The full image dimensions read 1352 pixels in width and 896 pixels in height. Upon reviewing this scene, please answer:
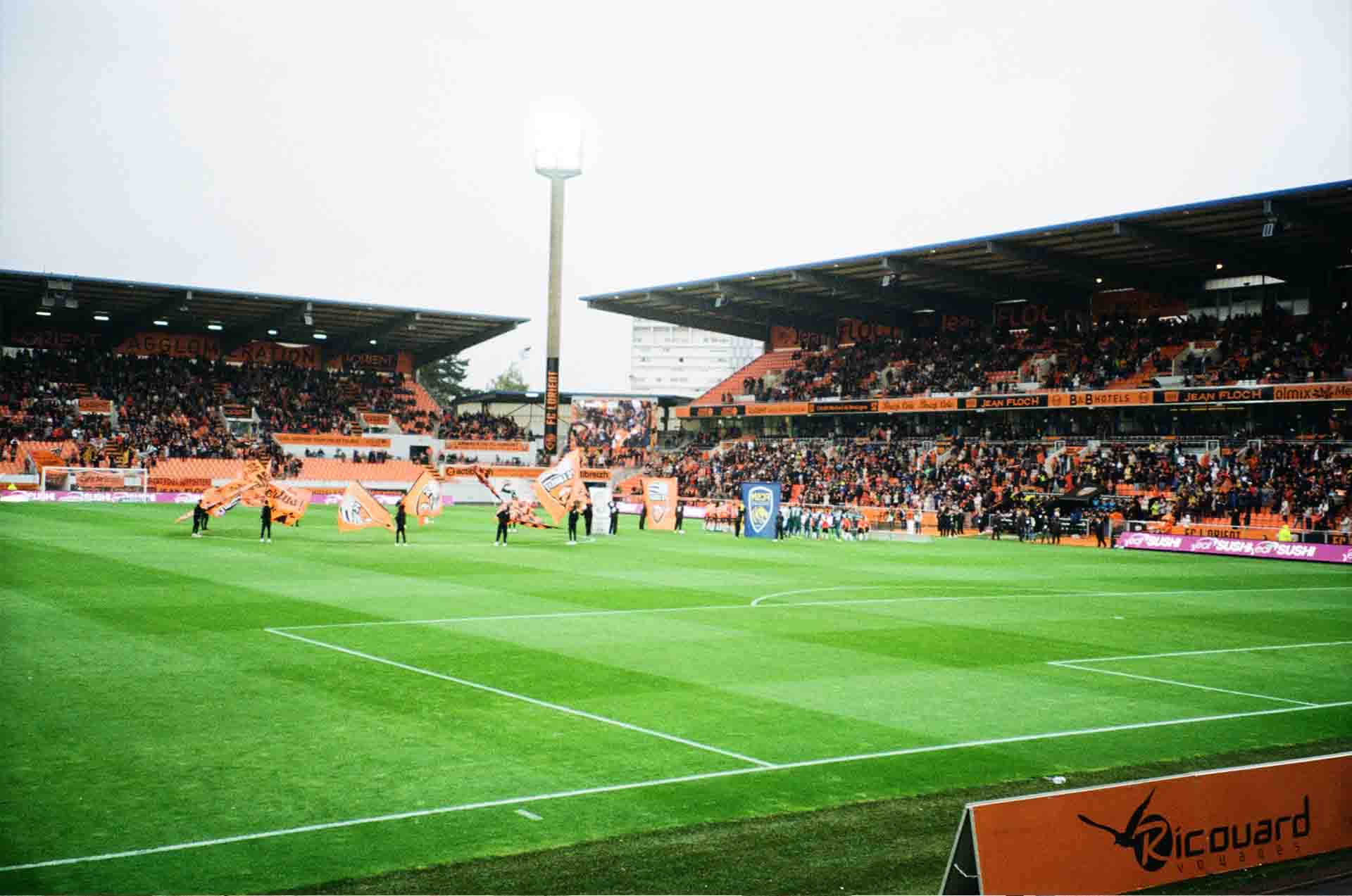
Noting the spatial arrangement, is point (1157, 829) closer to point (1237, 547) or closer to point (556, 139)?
point (1237, 547)

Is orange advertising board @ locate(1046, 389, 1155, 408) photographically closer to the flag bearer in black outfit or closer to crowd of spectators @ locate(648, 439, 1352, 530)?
crowd of spectators @ locate(648, 439, 1352, 530)

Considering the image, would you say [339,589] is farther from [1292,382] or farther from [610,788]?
[1292,382]

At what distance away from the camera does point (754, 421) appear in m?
78.6

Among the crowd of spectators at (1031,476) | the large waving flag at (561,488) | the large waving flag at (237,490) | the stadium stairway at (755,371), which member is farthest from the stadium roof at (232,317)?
the large waving flag at (561,488)

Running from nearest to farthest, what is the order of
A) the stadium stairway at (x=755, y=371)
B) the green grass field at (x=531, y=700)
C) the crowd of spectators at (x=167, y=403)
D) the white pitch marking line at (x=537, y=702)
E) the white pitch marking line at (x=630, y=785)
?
the white pitch marking line at (x=630, y=785)
the green grass field at (x=531, y=700)
the white pitch marking line at (x=537, y=702)
the crowd of spectators at (x=167, y=403)
the stadium stairway at (x=755, y=371)

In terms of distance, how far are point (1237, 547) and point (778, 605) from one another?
26.7 meters

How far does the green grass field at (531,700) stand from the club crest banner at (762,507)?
18013mm

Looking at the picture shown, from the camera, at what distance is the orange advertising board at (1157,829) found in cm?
764

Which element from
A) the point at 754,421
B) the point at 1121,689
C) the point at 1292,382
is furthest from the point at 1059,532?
the point at 1121,689

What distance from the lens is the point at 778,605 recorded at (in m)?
25.4

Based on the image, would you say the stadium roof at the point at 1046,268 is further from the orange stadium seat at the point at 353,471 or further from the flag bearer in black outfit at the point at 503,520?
the flag bearer in black outfit at the point at 503,520

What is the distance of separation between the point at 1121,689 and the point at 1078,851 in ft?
31.3

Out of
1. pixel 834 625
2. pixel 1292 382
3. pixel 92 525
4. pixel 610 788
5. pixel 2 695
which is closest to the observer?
pixel 610 788

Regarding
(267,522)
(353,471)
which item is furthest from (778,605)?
(353,471)
